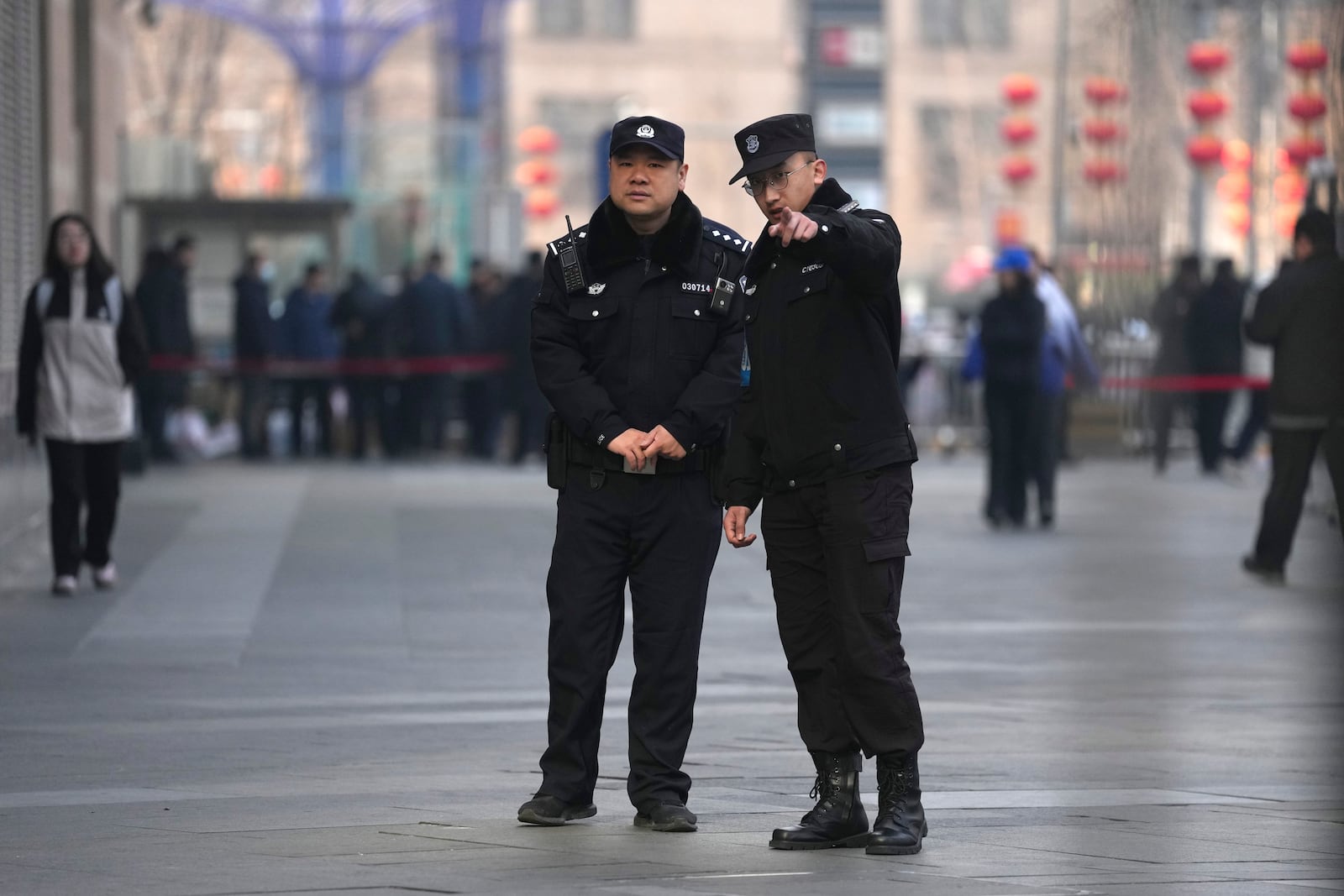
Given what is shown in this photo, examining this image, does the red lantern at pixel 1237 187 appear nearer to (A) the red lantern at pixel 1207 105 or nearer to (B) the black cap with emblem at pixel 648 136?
(A) the red lantern at pixel 1207 105

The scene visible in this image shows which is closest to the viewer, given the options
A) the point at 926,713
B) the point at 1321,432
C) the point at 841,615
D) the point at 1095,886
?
the point at 1095,886

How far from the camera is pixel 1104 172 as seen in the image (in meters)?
28.6

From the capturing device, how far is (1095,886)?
5855 millimetres

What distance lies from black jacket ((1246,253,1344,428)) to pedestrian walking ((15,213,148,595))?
582cm

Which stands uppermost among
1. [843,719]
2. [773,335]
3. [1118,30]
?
[1118,30]

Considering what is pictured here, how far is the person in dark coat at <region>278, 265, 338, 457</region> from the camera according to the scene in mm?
24688

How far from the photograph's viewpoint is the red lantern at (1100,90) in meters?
30.6

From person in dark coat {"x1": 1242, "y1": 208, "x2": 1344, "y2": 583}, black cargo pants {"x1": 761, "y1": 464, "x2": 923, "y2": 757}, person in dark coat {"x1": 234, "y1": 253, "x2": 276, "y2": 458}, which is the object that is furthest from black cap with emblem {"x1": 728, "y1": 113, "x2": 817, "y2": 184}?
person in dark coat {"x1": 234, "y1": 253, "x2": 276, "y2": 458}

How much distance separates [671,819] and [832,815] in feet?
1.40

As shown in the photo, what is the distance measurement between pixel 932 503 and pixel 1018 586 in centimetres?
608

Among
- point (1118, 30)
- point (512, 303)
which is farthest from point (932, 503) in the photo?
point (1118, 30)

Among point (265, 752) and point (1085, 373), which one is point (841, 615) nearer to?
point (265, 752)

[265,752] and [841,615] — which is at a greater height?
[841,615]

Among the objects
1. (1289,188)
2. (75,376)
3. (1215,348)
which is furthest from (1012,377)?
(1289,188)
